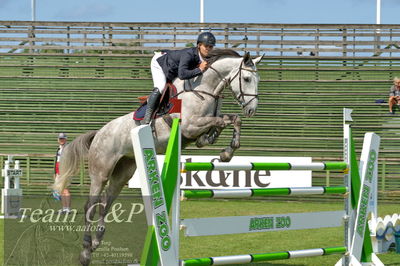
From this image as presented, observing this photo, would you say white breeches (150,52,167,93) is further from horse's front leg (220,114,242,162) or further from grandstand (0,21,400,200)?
grandstand (0,21,400,200)

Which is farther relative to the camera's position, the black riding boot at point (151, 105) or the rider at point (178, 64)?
the black riding boot at point (151, 105)

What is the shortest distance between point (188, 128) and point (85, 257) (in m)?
1.39

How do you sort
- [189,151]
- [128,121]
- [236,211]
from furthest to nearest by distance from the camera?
[189,151] < [236,211] < [128,121]

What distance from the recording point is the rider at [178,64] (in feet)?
19.9

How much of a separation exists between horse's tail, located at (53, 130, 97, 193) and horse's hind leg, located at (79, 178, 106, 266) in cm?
33

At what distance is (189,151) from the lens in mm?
16031

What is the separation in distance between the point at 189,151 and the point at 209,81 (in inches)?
385

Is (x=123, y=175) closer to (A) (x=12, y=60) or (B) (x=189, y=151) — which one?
(B) (x=189, y=151)

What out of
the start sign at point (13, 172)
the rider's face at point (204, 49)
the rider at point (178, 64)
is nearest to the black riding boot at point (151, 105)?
the rider at point (178, 64)

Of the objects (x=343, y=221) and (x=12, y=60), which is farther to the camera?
(x=12, y=60)

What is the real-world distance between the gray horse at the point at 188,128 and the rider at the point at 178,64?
121mm

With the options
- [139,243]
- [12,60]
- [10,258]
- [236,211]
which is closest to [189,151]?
[236,211]

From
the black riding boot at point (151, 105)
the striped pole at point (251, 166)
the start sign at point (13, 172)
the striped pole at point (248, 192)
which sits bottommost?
the start sign at point (13, 172)

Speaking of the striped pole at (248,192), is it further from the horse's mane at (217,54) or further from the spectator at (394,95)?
the spectator at (394,95)
